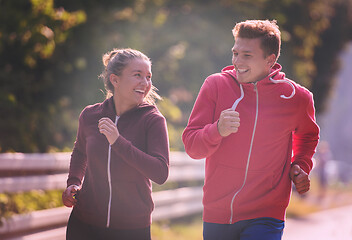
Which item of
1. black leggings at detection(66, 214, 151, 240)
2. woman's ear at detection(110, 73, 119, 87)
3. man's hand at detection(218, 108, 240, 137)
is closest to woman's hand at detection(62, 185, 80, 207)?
black leggings at detection(66, 214, 151, 240)

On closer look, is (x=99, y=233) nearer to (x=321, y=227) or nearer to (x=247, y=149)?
(x=247, y=149)

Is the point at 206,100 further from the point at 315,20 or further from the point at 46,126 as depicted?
the point at 315,20

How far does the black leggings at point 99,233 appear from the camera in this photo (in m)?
3.84

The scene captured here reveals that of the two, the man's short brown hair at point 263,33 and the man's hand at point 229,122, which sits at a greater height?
the man's short brown hair at point 263,33

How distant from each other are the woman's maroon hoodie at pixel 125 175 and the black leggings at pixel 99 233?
26 mm

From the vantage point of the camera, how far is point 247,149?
4.00 metres

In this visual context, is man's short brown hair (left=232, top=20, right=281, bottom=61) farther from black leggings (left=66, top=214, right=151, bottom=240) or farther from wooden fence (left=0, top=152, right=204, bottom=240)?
wooden fence (left=0, top=152, right=204, bottom=240)

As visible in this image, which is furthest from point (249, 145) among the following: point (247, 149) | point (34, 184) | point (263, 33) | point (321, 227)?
point (321, 227)

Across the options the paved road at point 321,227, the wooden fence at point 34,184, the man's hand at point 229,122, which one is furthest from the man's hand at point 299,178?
the paved road at point 321,227

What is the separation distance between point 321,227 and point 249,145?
855cm

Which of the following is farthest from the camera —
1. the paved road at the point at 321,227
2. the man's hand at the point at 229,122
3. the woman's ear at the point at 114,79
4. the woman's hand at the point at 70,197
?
the paved road at the point at 321,227

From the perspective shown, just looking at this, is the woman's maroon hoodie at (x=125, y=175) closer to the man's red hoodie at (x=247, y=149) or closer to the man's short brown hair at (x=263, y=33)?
the man's red hoodie at (x=247, y=149)

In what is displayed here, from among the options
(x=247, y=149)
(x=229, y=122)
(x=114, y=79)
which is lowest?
(x=247, y=149)

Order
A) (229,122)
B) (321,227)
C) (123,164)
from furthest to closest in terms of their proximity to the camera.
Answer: (321,227)
(123,164)
(229,122)
